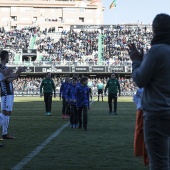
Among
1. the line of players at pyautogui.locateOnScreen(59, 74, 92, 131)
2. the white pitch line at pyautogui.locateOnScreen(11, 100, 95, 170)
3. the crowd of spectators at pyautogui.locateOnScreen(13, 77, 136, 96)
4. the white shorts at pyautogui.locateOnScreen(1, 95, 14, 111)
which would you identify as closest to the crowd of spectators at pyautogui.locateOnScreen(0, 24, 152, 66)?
the crowd of spectators at pyautogui.locateOnScreen(13, 77, 136, 96)

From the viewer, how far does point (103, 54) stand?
76.9 meters

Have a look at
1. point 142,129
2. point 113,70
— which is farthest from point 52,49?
point 142,129

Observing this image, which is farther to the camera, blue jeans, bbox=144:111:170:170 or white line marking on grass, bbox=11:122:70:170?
white line marking on grass, bbox=11:122:70:170

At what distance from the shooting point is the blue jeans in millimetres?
5566

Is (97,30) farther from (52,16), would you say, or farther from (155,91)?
(155,91)

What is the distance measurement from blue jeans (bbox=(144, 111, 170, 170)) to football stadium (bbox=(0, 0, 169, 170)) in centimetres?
54

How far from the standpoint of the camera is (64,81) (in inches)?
1085

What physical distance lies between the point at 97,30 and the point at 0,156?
74.9 metres

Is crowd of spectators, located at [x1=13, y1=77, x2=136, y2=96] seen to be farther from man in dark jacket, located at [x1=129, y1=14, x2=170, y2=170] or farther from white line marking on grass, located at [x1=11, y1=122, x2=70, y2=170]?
man in dark jacket, located at [x1=129, y1=14, x2=170, y2=170]

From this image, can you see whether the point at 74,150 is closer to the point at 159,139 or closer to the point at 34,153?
the point at 34,153

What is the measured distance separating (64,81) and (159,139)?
2206cm

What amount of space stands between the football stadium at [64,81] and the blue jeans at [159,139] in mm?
543

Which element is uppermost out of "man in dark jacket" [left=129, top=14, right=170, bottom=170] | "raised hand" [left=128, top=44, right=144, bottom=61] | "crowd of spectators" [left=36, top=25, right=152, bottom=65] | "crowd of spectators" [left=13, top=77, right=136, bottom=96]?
"crowd of spectators" [left=36, top=25, right=152, bottom=65]

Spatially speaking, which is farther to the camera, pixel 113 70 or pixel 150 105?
pixel 113 70
